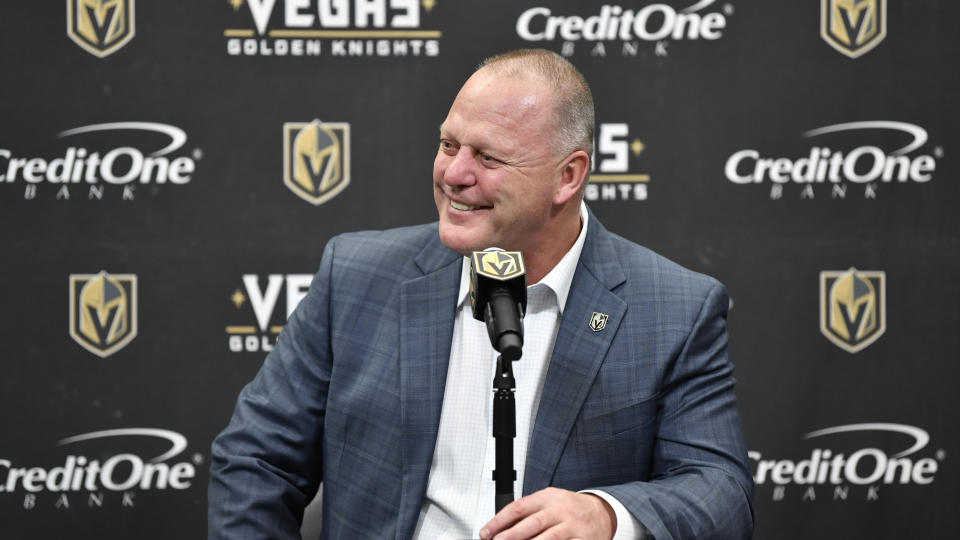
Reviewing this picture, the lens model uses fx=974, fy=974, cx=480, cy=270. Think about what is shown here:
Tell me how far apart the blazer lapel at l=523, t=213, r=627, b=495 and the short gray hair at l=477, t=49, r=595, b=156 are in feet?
0.96

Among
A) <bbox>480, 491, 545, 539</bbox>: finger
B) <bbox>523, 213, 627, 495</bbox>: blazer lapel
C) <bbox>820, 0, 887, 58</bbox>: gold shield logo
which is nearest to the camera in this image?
<bbox>480, 491, 545, 539</bbox>: finger

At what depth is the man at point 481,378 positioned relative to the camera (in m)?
2.09

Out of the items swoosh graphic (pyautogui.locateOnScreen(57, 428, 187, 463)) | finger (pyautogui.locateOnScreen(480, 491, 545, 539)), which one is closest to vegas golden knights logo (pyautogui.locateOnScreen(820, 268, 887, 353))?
finger (pyautogui.locateOnScreen(480, 491, 545, 539))

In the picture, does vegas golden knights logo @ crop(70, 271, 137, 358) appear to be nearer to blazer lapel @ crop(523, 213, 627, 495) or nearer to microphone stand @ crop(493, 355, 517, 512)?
blazer lapel @ crop(523, 213, 627, 495)

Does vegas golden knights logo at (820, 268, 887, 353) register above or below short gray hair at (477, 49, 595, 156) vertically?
below

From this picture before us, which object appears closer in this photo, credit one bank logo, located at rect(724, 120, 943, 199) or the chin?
the chin

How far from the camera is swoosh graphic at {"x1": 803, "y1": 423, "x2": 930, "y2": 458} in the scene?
3389mm

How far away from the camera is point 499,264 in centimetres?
154

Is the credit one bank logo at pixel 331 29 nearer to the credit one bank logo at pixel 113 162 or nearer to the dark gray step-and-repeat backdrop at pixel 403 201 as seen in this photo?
the dark gray step-and-repeat backdrop at pixel 403 201

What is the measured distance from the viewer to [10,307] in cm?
326

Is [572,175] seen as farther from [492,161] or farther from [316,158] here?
[316,158]

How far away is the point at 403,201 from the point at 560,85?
4.14 feet

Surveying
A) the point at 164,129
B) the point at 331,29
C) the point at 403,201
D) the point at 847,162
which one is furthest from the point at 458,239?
the point at 847,162

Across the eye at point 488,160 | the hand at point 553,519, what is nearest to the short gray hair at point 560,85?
the eye at point 488,160
